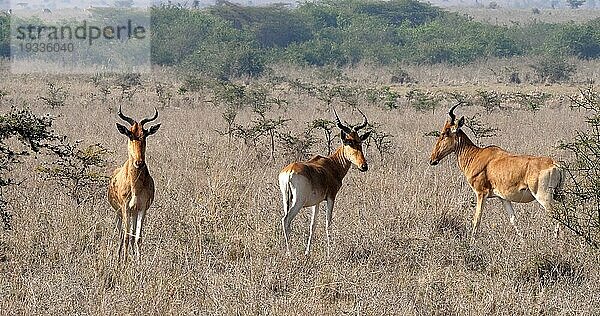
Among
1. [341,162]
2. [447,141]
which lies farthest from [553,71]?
[341,162]

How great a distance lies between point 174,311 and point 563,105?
70.3 ft

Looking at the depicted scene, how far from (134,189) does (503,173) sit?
3.98 metres

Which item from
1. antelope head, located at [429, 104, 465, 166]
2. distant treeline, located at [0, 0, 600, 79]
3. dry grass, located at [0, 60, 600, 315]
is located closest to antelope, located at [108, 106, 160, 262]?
dry grass, located at [0, 60, 600, 315]

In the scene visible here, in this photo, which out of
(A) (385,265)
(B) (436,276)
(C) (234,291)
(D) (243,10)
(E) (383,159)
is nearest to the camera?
(C) (234,291)

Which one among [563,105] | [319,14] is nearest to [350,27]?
[319,14]

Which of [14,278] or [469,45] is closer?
[14,278]

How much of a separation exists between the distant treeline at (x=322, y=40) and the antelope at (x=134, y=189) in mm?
30598

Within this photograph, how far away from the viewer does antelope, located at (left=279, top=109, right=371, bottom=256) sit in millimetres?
8398

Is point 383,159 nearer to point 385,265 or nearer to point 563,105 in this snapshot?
point 385,265

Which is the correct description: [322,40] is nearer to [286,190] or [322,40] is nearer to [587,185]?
[286,190]

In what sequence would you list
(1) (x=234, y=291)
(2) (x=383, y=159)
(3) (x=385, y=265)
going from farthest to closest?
1. (2) (x=383, y=159)
2. (3) (x=385, y=265)
3. (1) (x=234, y=291)

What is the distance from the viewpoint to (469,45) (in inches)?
1970

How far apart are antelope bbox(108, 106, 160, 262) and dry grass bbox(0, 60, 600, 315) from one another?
181 millimetres

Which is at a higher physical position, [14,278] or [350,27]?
[14,278]
